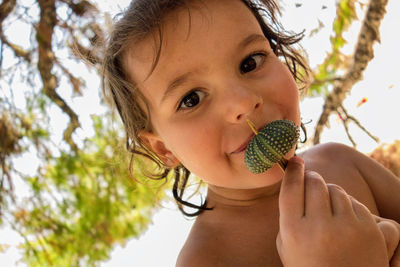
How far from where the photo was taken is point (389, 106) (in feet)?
7.12

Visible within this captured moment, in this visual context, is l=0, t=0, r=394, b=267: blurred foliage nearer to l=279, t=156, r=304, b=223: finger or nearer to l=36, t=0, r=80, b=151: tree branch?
l=36, t=0, r=80, b=151: tree branch

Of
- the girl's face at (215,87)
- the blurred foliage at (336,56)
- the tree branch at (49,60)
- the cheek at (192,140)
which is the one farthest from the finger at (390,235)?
the blurred foliage at (336,56)

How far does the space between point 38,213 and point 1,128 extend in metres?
0.43

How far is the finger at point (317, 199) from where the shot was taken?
685mm

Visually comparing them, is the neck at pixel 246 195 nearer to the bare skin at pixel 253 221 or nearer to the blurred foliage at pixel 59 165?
the bare skin at pixel 253 221

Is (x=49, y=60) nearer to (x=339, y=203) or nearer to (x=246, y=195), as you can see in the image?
(x=246, y=195)

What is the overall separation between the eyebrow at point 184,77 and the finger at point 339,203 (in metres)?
0.35

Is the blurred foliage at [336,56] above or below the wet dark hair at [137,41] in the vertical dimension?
below

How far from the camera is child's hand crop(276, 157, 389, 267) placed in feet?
2.19

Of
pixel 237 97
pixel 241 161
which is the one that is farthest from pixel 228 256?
pixel 237 97

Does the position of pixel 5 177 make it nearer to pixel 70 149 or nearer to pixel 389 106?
pixel 70 149

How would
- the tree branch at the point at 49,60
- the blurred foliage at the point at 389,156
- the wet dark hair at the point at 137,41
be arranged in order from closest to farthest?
1. the wet dark hair at the point at 137,41
2. the blurred foliage at the point at 389,156
3. the tree branch at the point at 49,60

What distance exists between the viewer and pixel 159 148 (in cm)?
112

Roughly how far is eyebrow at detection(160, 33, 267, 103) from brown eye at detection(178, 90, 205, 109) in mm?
30
